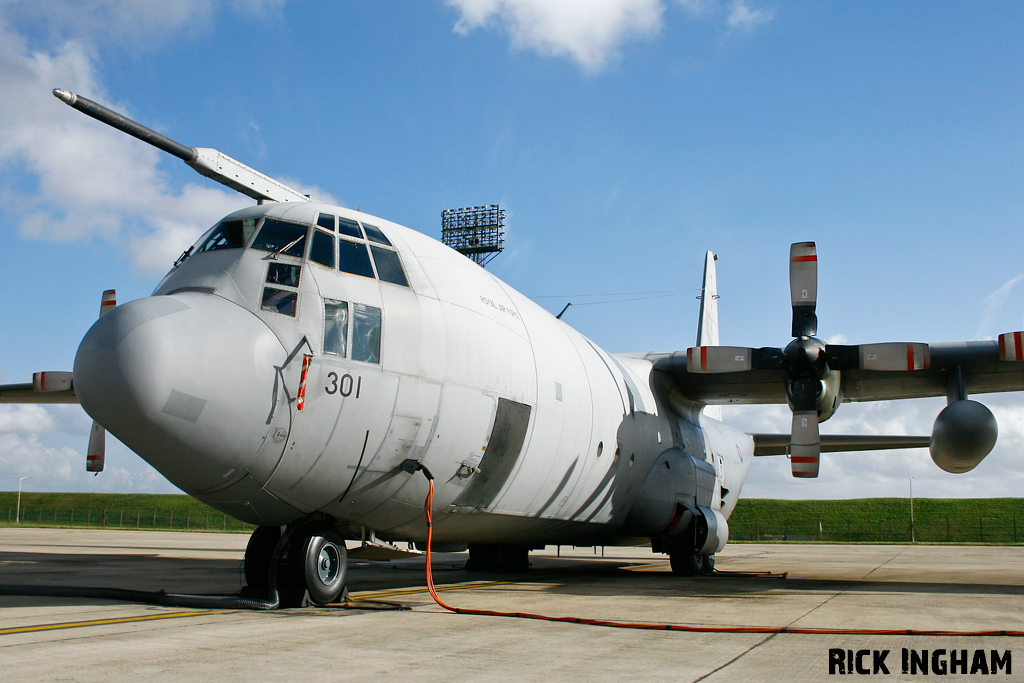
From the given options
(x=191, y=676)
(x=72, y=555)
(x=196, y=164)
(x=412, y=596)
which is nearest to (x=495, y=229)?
(x=72, y=555)

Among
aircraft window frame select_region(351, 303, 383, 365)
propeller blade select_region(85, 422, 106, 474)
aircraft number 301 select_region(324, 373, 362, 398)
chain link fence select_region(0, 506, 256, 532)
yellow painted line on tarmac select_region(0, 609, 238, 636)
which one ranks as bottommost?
chain link fence select_region(0, 506, 256, 532)

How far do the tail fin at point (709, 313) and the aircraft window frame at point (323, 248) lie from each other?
651 inches

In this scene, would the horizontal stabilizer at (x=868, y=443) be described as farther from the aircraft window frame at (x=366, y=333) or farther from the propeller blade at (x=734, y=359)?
the aircraft window frame at (x=366, y=333)

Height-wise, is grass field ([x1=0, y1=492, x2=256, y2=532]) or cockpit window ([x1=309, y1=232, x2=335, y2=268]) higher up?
cockpit window ([x1=309, y1=232, x2=335, y2=268])

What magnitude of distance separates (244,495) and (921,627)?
677 cm

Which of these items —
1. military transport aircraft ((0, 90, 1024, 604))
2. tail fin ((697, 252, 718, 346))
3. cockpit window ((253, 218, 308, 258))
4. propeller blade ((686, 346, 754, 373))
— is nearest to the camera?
military transport aircraft ((0, 90, 1024, 604))

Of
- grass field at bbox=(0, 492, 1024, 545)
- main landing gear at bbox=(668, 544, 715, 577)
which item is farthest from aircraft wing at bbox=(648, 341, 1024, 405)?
grass field at bbox=(0, 492, 1024, 545)

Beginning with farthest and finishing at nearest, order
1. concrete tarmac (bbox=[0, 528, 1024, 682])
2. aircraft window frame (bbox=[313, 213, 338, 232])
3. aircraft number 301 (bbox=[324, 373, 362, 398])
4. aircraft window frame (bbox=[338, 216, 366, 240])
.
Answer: aircraft window frame (bbox=[338, 216, 366, 240]) → aircraft window frame (bbox=[313, 213, 338, 232]) → aircraft number 301 (bbox=[324, 373, 362, 398]) → concrete tarmac (bbox=[0, 528, 1024, 682])

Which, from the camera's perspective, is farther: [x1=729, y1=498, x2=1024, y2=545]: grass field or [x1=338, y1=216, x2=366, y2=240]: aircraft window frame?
[x1=729, y1=498, x2=1024, y2=545]: grass field

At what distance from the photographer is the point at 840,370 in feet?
46.1

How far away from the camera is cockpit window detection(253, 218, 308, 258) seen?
8.38m

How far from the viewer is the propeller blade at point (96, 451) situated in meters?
14.1

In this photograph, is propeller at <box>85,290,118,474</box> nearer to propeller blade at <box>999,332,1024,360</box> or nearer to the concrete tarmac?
the concrete tarmac

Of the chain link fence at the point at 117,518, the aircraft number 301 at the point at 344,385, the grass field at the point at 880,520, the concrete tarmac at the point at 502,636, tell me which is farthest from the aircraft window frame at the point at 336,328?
the chain link fence at the point at 117,518
